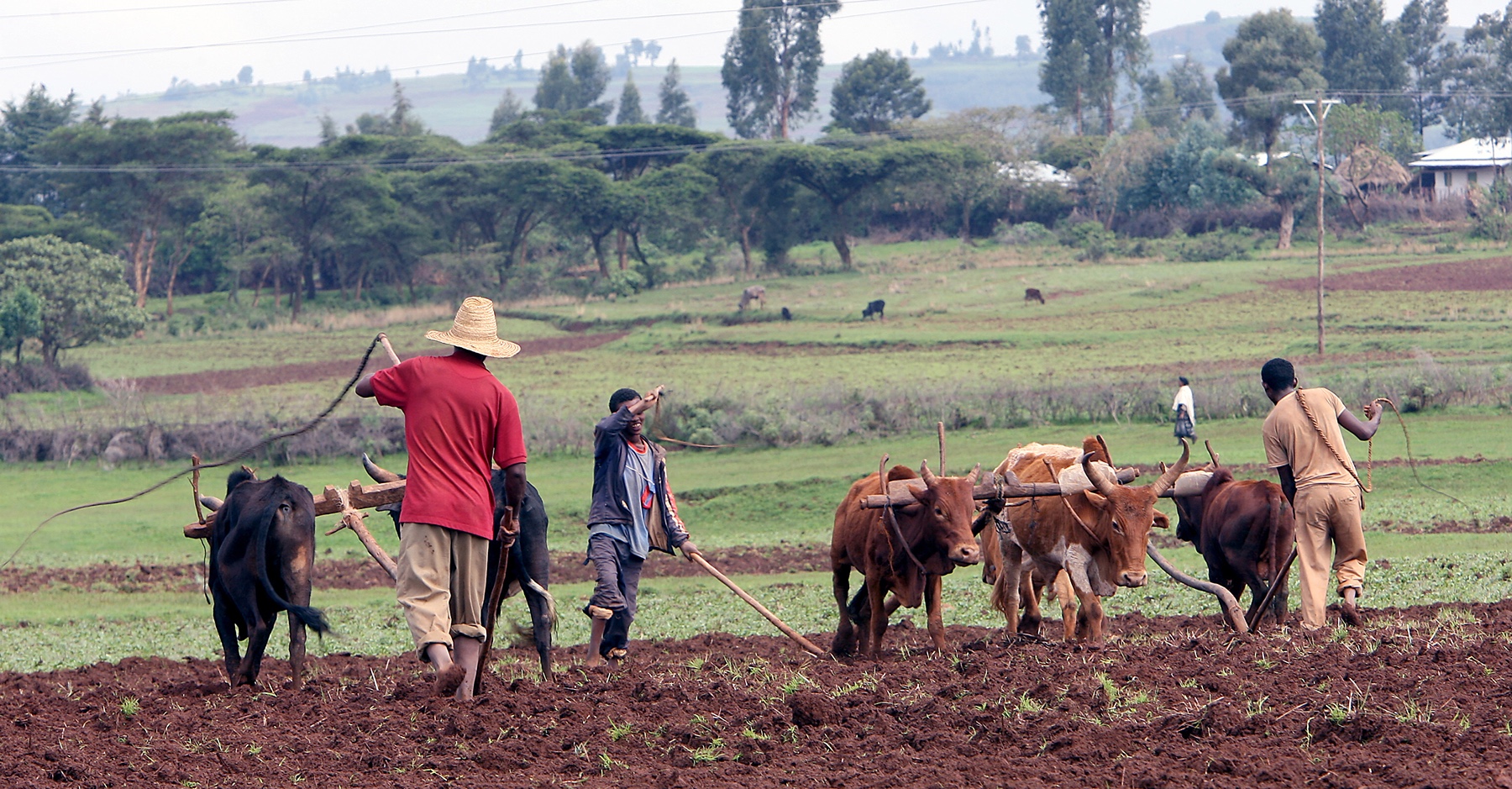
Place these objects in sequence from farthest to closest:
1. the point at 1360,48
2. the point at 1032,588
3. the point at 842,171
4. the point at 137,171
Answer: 1. the point at 1360,48
2. the point at 842,171
3. the point at 137,171
4. the point at 1032,588

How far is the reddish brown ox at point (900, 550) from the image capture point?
9.63 m

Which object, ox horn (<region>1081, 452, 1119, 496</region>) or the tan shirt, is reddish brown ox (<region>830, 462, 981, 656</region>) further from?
the tan shirt

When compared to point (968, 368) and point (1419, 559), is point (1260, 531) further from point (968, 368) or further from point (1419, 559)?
point (968, 368)

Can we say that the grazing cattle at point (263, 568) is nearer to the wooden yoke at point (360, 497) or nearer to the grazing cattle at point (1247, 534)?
the wooden yoke at point (360, 497)

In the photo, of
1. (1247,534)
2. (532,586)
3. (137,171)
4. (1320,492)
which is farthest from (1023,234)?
(532,586)

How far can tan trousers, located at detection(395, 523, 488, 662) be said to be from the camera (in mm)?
7684

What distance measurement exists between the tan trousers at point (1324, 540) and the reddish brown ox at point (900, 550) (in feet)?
6.57

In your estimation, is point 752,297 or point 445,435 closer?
point 445,435

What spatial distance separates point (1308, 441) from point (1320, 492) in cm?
32

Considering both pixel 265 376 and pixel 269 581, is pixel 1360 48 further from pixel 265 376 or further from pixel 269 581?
pixel 269 581

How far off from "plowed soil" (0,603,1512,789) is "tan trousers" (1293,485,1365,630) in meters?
0.52

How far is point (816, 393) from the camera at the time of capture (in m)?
28.1

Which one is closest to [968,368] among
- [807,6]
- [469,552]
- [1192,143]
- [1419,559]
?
[1419,559]

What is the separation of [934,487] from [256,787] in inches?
180
